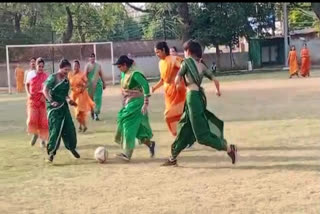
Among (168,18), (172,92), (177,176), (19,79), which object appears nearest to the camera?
(177,176)

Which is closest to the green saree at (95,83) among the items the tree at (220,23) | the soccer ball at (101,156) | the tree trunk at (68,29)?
the soccer ball at (101,156)

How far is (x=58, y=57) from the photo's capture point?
35.5m

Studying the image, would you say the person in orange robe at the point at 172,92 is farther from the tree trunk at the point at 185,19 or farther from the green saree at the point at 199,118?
the tree trunk at the point at 185,19

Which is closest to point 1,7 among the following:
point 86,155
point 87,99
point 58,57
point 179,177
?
point 58,57

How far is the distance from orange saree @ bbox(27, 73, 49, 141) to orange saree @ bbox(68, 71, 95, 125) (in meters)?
2.01

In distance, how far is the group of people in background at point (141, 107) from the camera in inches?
319

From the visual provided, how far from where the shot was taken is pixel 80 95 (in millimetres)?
12719

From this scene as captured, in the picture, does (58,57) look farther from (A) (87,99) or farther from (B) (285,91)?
(A) (87,99)

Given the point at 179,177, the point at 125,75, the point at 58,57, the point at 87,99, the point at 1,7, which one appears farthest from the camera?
the point at 1,7

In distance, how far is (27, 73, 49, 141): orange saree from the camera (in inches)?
413

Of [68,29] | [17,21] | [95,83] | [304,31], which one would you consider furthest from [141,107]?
[304,31]

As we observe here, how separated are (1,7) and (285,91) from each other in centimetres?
2377

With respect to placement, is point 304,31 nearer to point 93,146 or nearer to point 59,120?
point 93,146

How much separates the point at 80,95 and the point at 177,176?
5.51 metres
